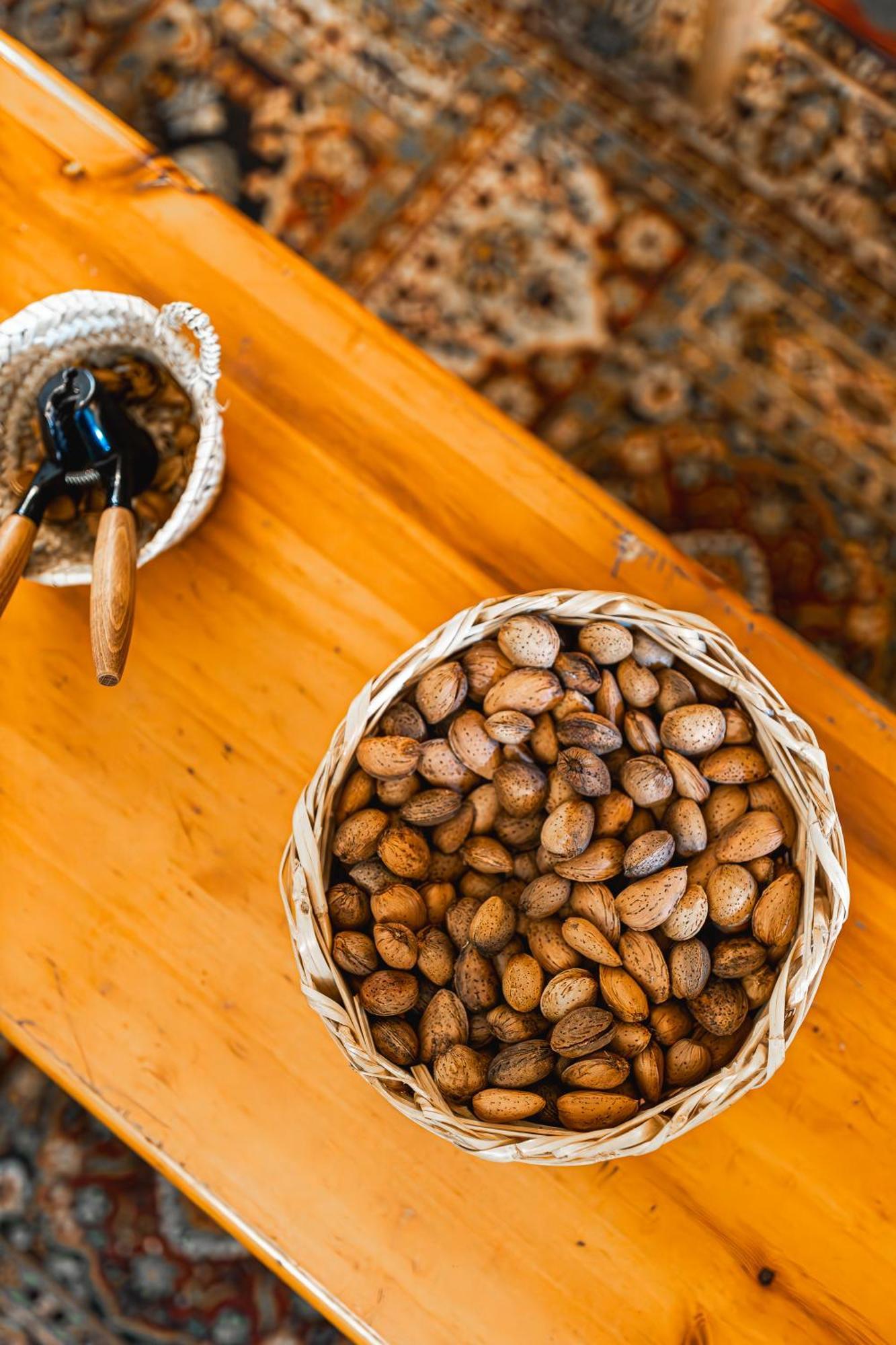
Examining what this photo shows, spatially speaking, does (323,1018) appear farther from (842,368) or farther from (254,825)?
(842,368)

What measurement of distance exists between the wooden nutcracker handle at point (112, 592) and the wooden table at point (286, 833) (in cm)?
13

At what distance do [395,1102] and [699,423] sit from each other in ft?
2.90

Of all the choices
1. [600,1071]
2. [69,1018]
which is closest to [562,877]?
[600,1071]

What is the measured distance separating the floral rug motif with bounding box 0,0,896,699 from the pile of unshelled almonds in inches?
22.8

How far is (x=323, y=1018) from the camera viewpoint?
1.96 feet

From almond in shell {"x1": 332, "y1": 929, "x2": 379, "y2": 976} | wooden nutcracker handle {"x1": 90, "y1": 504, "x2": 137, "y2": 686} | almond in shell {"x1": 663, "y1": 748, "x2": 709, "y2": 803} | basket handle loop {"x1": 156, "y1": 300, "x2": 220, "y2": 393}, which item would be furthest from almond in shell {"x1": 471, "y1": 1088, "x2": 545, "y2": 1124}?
basket handle loop {"x1": 156, "y1": 300, "x2": 220, "y2": 393}

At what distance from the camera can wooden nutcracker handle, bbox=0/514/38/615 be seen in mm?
604

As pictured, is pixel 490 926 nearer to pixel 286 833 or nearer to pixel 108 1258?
pixel 286 833

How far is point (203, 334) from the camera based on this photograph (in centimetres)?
59

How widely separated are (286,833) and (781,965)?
13.7 inches

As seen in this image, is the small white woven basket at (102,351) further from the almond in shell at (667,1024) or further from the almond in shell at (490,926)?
the almond in shell at (667,1024)

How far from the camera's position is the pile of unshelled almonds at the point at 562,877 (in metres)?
0.61

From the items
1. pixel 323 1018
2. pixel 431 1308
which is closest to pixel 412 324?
pixel 323 1018

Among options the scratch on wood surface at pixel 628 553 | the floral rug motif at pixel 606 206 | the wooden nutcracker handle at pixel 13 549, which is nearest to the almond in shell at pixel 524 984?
the scratch on wood surface at pixel 628 553
